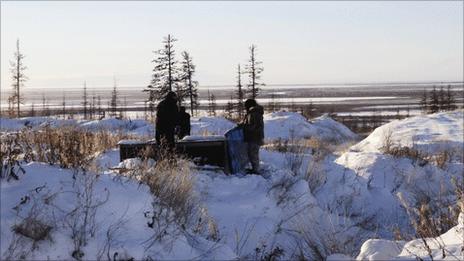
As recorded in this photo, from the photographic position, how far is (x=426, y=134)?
94.8ft

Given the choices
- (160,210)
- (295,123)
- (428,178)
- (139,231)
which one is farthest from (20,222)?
(295,123)

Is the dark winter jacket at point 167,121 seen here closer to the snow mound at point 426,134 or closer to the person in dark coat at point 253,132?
the person in dark coat at point 253,132

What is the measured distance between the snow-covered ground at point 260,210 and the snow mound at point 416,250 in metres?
0.01

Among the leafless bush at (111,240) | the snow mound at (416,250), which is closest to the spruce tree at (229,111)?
the leafless bush at (111,240)

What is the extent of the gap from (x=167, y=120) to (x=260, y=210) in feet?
9.05

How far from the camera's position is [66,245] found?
5.50m

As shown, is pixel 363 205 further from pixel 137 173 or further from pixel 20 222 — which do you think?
pixel 20 222

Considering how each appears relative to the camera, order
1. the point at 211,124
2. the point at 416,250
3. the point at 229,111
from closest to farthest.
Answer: the point at 416,250, the point at 211,124, the point at 229,111

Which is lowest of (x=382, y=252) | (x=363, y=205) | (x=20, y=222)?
(x=363, y=205)

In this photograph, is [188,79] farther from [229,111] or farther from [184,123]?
[184,123]

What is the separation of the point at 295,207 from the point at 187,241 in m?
4.41

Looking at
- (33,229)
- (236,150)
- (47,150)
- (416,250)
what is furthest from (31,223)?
(236,150)

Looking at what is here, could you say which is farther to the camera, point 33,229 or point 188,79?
point 188,79

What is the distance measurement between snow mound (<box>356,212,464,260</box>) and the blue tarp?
615cm
